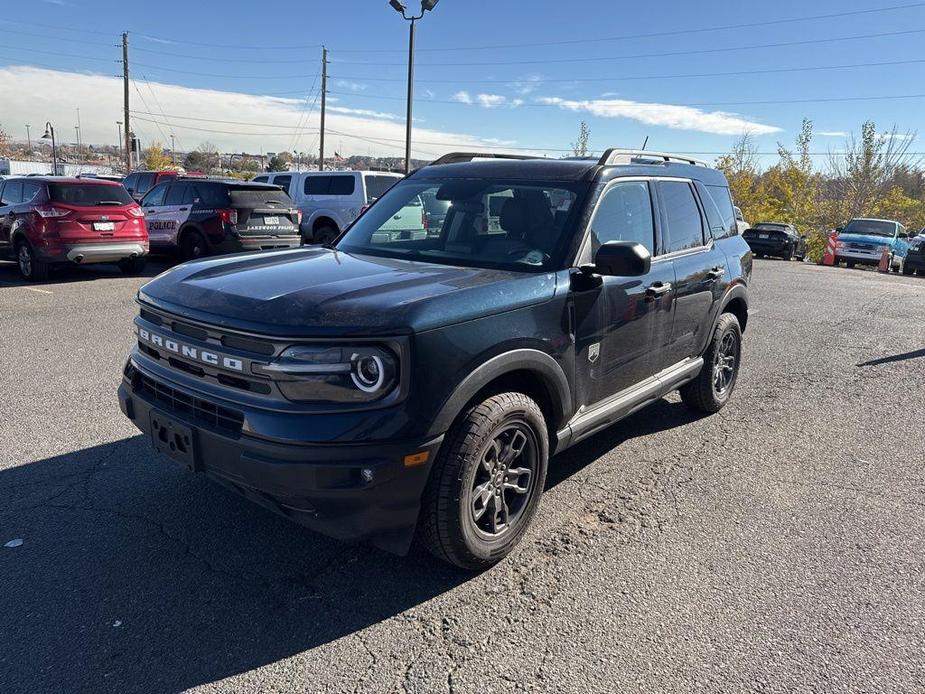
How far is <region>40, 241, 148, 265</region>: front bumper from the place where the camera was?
10.7 meters

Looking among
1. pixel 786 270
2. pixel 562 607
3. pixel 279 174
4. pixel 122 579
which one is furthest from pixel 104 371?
pixel 786 270

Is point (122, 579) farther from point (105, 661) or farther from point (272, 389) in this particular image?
point (272, 389)

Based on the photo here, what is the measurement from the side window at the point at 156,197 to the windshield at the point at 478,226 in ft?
36.4

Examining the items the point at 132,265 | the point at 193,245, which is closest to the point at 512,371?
the point at 132,265

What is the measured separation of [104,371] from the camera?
5953 millimetres

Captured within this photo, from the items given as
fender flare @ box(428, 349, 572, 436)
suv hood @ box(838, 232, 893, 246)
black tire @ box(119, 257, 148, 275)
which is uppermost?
suv hood @ box(838, 232, 893, 246)

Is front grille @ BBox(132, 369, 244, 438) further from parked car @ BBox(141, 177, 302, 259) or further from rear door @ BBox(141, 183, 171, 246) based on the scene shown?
rear door @ BBox(141, 183, 171, 246)

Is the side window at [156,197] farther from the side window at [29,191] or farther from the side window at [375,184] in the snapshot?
the side window at [375,184]

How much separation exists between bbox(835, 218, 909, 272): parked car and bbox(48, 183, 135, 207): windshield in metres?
22.3

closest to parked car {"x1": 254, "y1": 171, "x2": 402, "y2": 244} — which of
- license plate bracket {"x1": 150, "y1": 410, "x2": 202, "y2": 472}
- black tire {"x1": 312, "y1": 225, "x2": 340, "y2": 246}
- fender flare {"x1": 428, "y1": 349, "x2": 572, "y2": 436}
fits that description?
black tire {"x1": 312, "y1": 225, "x2": 340, "y2": 246}

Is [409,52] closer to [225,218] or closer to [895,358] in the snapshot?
[225,218]

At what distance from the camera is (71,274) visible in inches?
483

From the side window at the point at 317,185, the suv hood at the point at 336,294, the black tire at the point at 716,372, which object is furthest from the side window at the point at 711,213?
the side window at the point at 317,185

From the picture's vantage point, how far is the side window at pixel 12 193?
1154 centimetres
